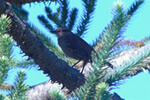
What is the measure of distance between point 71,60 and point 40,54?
1.07m

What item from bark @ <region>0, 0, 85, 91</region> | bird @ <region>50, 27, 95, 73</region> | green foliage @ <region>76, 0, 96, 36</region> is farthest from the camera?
bird @ <region>50, 27, 95, 73</region>

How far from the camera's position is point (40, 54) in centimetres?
237

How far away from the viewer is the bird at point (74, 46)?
3.38m

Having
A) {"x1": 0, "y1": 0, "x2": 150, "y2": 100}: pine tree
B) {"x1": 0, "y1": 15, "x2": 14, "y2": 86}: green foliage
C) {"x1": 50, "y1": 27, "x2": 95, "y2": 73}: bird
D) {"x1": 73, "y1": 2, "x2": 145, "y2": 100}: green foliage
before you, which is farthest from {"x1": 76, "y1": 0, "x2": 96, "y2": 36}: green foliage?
{"x1": 0, "y1": 15, "x2": 14, "y2": 86}: green foliage

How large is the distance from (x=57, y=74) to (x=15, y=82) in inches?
54.2

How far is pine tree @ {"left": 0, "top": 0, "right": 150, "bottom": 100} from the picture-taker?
1.16 metres

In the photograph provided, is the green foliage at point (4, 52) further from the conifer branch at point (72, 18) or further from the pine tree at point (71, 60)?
the conifer branch at point (72, 18)

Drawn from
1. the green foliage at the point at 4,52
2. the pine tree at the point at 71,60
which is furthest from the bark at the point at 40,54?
the green foliage at the point at 4,52

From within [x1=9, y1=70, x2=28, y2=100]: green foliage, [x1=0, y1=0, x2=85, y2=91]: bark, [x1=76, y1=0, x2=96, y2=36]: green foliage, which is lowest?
[x1=9, y1=70, x2=28, y2=100]: green foliage

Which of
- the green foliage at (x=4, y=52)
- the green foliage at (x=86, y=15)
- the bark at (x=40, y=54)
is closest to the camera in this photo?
the green foliage at (x=4, y=52)

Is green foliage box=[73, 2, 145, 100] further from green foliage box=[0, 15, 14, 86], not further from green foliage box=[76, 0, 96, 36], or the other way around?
green foliage box=[76, 0, 96, 36]

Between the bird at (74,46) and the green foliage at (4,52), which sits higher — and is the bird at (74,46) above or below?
above

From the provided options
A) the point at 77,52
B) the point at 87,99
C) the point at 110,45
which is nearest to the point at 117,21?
the point at 110,45

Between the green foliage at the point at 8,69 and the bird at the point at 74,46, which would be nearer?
the green foliage at the point at 8,69
